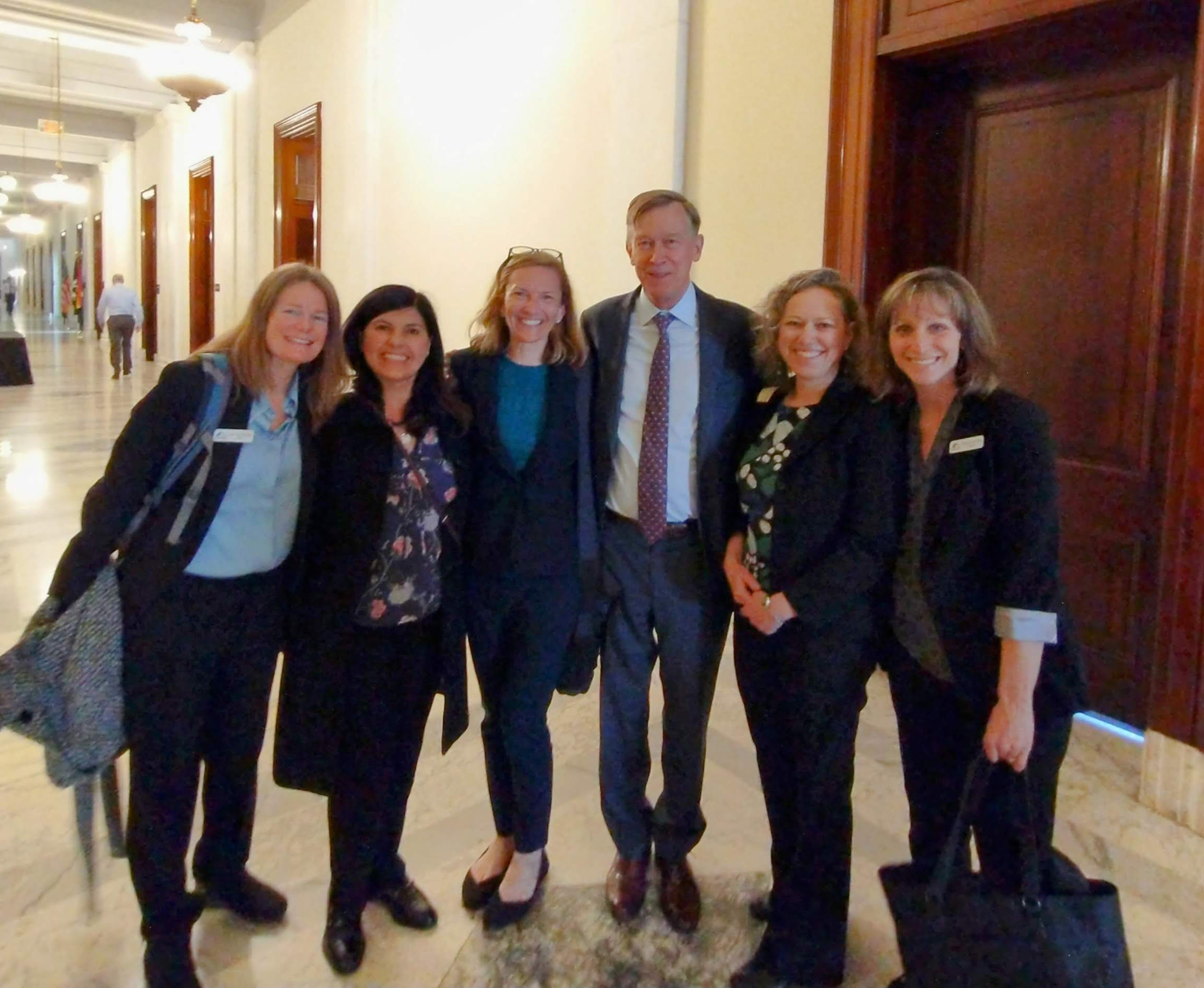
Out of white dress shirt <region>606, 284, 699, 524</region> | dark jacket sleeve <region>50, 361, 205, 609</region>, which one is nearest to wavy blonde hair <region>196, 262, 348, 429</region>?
dark jacket sleeve <region>50, 361, 205, 609</region>

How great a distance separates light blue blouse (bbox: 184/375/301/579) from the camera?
1772 mm

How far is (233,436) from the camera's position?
5.74 ft

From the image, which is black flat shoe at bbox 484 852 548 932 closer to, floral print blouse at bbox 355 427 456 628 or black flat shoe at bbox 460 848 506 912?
black flat shoe at bbox 460 848 506 912

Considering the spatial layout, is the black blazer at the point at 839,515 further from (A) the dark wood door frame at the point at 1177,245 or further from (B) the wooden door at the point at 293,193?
(B) the wooden door at the point at 293,193

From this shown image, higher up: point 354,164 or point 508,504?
point 354,164

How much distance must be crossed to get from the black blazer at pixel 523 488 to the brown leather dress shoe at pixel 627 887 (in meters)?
0.70

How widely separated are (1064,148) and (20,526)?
17.1ft

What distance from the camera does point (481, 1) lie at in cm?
577

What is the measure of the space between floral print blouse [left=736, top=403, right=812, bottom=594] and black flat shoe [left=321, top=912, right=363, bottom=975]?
1064mm

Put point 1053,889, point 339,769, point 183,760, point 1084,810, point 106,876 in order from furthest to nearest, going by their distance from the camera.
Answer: point 1084,810
point 106,876
point 339,769
point 183,760
point 1053,889

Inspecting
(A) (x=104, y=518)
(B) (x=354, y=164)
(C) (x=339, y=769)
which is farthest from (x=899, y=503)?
(B) (x=354, y=164)

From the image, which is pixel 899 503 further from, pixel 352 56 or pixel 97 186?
pixel 97 186

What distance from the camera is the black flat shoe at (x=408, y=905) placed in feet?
6.80

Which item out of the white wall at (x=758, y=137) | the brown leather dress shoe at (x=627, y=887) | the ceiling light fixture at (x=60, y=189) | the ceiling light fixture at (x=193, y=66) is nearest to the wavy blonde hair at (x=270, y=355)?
the brown leather dress shoe at (x=627, y=887)
